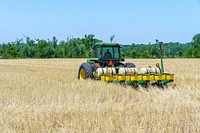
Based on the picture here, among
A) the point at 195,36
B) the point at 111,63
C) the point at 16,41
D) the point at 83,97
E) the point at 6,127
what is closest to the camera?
the point at 6,127

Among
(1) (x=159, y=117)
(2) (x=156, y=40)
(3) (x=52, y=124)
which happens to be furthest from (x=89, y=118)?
(2) (x=156, y=40)

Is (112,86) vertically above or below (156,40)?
below

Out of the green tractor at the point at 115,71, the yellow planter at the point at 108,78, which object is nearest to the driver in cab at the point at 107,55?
the green tractor at the point at 115,71

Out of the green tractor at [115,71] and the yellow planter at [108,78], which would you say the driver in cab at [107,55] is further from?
the yellow planter at [108,78]

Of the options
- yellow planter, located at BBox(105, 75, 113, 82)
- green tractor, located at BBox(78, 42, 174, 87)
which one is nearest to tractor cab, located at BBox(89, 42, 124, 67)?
green tractor, located at BBox(78, 42, 174, 87)

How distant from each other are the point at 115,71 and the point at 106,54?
5.69 ft

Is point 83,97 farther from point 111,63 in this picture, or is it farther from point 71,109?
point 111,63

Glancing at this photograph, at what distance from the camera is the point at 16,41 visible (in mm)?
79312

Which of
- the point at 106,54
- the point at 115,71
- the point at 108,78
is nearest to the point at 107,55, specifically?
the point at 106,54

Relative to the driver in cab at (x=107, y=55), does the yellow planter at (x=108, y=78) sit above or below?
below

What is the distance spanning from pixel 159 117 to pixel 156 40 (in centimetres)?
482

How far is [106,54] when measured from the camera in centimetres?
1171

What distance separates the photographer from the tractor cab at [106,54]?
11.6 metres

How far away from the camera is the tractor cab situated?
11602 millimetres
